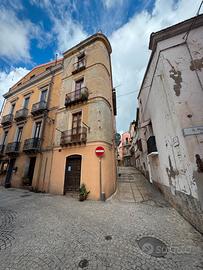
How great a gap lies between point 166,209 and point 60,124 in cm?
874

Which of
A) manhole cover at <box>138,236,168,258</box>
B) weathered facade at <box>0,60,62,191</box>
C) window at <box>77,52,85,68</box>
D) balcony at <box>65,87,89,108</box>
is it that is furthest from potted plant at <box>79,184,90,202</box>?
window at <box>77,52,85,68</box>

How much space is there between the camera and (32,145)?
10.4 metres

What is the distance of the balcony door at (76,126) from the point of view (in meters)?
8.55

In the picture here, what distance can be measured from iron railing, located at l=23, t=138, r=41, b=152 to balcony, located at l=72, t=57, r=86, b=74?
7.06 meters

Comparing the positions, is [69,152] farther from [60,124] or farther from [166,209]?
[166,209]

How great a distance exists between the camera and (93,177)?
23.4 ft

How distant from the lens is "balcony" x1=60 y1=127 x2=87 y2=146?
8164 mm

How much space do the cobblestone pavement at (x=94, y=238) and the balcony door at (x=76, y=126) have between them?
4.58m

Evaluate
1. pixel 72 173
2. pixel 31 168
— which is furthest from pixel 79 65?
pixel 31 168

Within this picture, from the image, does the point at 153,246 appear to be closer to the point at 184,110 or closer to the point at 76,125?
the point at 184,110

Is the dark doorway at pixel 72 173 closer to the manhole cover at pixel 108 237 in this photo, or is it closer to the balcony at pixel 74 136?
the balcony at pixel 74 136

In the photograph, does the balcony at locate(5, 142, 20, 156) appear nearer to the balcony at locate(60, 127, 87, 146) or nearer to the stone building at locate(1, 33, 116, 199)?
the stone building at locate(1, 33, 116, 199)

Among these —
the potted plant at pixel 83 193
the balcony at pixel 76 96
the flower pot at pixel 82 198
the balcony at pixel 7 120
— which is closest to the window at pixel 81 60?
the balcony at pixel 76 96

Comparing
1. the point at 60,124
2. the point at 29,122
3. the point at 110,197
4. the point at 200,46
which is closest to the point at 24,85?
the point at 29,122
